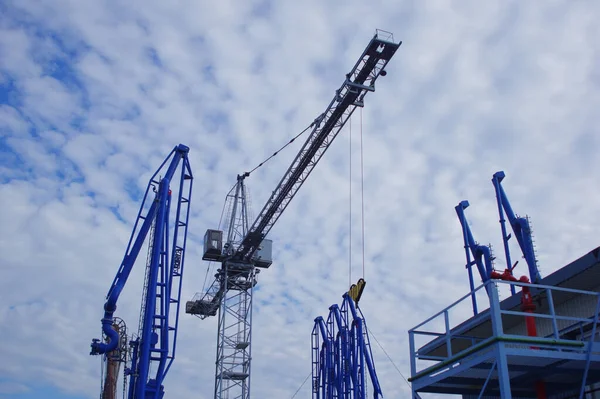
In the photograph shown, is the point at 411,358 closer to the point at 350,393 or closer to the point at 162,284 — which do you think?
the point at 162,284

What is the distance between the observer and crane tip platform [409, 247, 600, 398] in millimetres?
13266

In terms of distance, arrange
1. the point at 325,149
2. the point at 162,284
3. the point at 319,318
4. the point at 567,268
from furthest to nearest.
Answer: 1. the point at 319,318
2. the point at 325,149
3. the point at 162,284
4. the point at 567,268

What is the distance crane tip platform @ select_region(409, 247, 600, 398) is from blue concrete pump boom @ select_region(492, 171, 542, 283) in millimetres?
2522

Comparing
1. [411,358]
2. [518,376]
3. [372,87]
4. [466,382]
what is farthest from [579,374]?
[372,87]

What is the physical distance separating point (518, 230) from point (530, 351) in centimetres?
1231

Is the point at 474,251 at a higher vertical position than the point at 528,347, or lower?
higher

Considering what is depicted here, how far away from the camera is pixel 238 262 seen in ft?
183

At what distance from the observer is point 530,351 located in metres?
13.2

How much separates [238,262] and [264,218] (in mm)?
6682

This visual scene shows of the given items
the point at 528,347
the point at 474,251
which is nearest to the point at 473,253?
the point at 474,251

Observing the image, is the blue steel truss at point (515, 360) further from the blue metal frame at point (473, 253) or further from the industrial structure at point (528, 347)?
the blue metal frame at point (473, 253)

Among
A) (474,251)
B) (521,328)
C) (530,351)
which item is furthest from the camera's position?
(474,251)

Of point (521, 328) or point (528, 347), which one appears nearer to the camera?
point (528, 347)

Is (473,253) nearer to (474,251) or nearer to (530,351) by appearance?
(474,251)
